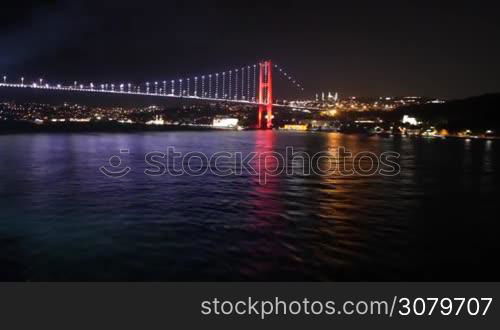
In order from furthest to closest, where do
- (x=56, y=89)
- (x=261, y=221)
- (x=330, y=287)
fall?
(x=56, y=89) < (x=261, y=221) < (x=330, y=287)

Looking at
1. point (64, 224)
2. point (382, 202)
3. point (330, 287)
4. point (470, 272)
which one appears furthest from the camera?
point (382, 202)

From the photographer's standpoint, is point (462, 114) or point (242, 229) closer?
point (242, 229)

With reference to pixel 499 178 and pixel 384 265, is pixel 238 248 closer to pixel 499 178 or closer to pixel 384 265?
pixel 384 265

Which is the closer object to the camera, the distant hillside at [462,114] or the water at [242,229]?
the water at [242,229]

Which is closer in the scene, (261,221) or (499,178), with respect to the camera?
(261,221)

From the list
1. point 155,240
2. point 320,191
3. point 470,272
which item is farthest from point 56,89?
point 470,272
